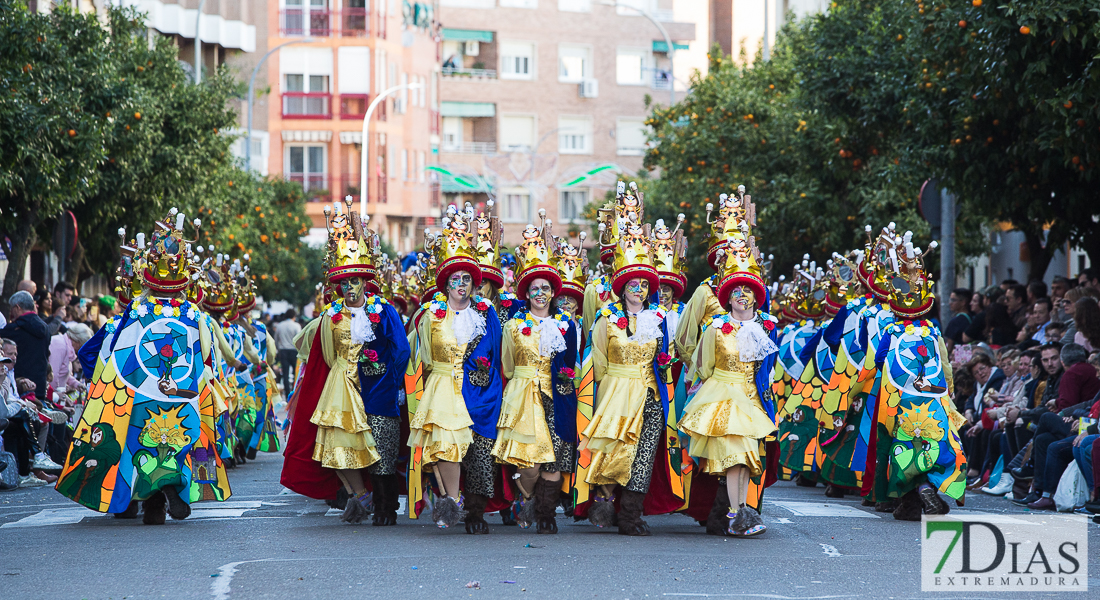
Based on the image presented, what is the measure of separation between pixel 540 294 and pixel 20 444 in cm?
660

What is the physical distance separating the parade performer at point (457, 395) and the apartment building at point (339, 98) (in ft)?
153

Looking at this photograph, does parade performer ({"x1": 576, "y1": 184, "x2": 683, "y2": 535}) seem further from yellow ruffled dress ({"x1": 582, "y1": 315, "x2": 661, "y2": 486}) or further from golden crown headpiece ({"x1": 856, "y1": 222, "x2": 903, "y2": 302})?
golden crown headpiece ({"x1": 856, "y1": 222, "x2": 903, "y2": 302})

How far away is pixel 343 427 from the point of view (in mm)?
11070

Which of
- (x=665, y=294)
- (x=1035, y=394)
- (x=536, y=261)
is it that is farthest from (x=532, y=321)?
(x=1035, y=394)

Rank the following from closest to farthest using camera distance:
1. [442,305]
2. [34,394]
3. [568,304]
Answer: [442,305], [568,304], [34,394]

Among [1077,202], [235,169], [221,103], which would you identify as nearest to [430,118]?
[235,169]

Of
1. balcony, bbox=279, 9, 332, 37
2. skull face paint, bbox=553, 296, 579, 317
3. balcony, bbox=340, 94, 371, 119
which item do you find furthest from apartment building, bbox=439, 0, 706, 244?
skull face paint, bbox=553, 296, 579, 317

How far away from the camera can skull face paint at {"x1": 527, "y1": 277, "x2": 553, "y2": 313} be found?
1081 centimetres

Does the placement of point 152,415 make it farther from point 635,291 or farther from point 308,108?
point 308,108

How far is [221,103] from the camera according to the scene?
85.5ft

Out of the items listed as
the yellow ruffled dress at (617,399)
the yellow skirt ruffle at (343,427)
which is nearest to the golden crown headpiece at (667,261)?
the yellow ruffled dress at (617,399)

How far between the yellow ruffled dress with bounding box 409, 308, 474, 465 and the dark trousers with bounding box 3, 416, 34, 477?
575 cm

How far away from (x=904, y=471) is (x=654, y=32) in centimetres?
5974

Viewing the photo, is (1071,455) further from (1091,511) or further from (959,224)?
(959,224)
